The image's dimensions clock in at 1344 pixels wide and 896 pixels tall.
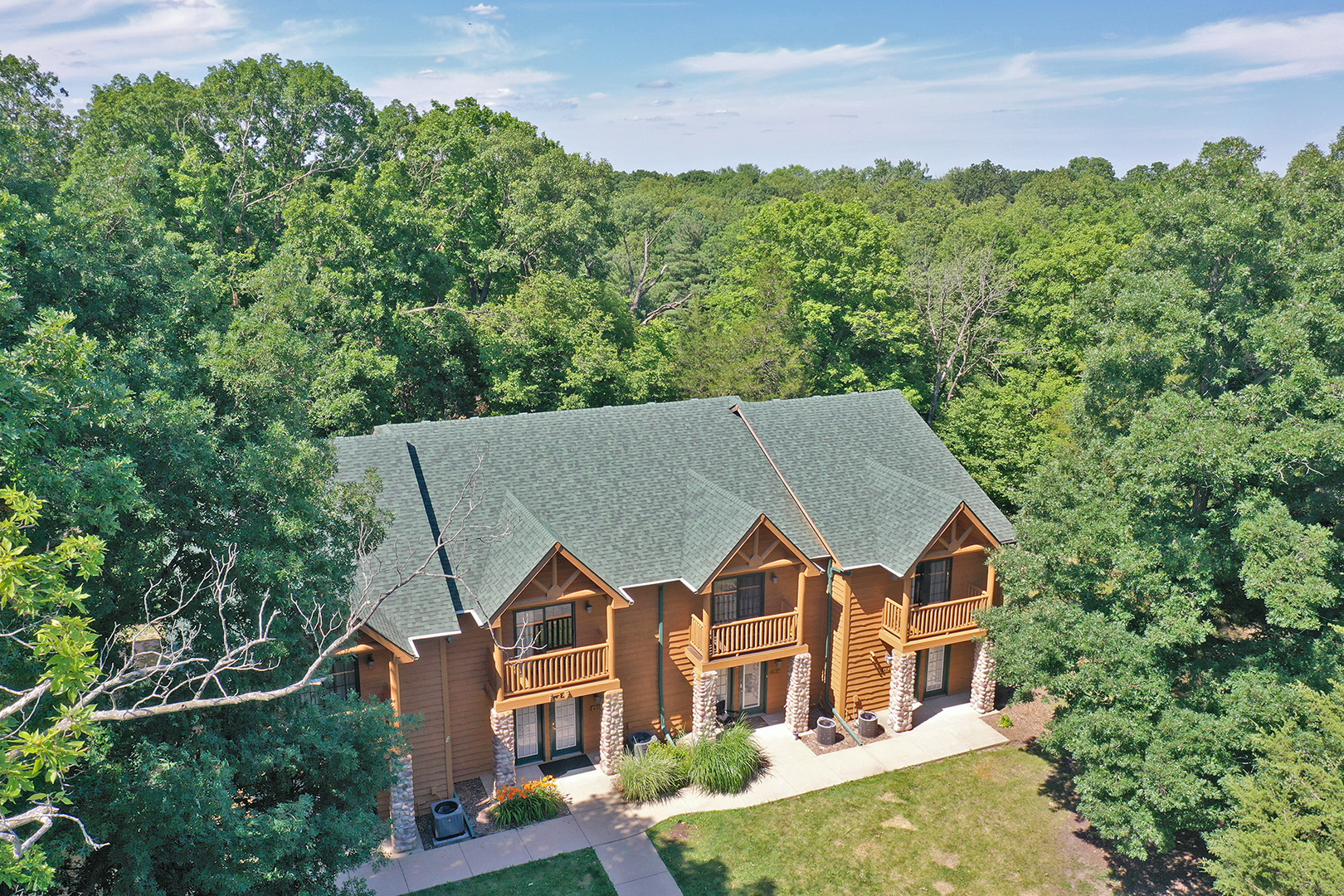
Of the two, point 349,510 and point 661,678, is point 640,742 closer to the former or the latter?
point 661,678

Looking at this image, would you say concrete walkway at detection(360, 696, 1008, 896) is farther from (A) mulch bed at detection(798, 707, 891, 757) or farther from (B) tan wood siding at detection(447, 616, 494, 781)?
(B) tan wood siding at detection(447, 616, 494, 781)

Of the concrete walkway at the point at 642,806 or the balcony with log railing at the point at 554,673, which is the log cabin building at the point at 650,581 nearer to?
the balcony with log railing at the point at 554,673

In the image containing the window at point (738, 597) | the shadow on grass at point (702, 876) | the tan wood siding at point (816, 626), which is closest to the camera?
the shadow on grass at point (702, 876)

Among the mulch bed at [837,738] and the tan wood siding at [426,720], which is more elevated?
the tan wood siding at [426,720]

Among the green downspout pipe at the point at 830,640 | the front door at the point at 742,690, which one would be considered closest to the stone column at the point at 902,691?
the green downspout pipe at the point at 830,640

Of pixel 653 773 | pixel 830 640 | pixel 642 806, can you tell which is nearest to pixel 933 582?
pixel 830 640

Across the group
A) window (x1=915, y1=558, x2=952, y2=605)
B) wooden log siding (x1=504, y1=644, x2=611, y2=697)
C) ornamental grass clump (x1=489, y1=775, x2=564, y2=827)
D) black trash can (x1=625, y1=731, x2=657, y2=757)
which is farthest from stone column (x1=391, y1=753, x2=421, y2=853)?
window (x1=915, y1=558, x2=952, y2=605)

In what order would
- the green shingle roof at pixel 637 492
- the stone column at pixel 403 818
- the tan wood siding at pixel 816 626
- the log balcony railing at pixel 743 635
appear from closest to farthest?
the stone column at pixel 403 818, the green shingle roof at pixel 637 492, the log balcony railing at pixel 743 635, the tan wood siding at pixel 816 626
